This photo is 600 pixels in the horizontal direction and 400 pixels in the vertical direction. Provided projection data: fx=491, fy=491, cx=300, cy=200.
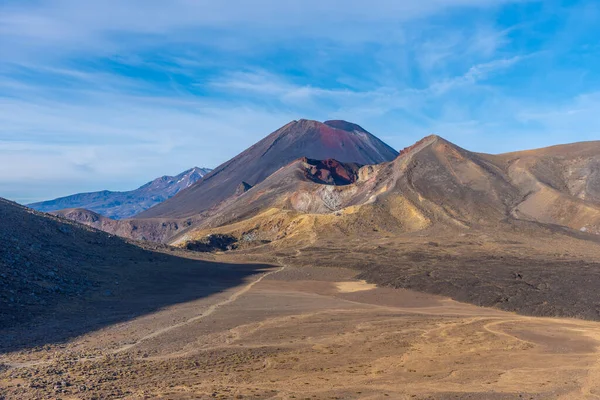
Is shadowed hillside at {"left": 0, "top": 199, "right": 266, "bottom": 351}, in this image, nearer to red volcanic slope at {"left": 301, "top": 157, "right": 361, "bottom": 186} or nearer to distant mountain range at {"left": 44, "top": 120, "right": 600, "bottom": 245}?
distant mountain range at {"left": 44, "top": 120, "right": 600, "bottom": 245}

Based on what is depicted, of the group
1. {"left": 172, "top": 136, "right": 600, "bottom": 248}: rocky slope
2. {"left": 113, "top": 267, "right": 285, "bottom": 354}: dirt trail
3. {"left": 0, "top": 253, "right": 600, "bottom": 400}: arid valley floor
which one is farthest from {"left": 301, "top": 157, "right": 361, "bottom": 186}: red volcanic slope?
{"left": 0, "top": 253, "right": 600, "bottom": 400}: arid valley floor

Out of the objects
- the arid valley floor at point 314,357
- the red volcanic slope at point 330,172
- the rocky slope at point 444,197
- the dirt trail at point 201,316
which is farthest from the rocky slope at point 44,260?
Result: the red volcanic slope at point 330,172

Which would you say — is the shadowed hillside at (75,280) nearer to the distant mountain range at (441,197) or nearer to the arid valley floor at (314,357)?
the arid valley floor at (314,357)

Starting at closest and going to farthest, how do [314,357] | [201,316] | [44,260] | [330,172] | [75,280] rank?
[314,357] → [201,316] → [75,280] → [44,260] → [330,172]

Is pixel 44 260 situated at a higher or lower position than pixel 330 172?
lower

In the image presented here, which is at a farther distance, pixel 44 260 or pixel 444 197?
pixel 444 197

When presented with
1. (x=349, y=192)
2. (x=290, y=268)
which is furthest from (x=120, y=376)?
(x=349, y=192)

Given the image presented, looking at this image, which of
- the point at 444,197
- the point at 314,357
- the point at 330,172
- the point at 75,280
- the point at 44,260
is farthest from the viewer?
the point at 330,172

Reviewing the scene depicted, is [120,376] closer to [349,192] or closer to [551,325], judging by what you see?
[551,325]

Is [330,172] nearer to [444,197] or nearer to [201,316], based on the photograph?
[444,197]

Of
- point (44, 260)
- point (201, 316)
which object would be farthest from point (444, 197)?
point (44, 260)
